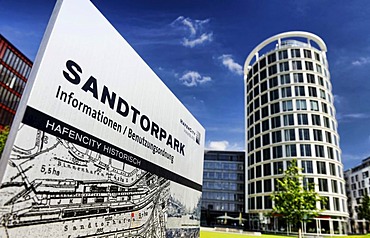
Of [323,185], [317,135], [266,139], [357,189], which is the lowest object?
[323,185]

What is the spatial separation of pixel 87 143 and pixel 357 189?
3027 inches

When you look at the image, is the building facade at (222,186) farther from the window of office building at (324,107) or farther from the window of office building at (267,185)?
the window of office building at (324,107)

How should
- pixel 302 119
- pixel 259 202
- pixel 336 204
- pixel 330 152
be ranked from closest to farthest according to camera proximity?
pixel 336 204
pixel 330 152
pixel 302 119
pixel 259 202

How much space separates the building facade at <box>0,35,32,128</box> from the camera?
39969mm

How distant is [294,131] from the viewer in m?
43.2

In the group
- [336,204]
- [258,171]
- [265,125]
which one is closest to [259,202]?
[258,171]

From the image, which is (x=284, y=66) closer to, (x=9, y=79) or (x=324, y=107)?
(x=324, y=107)

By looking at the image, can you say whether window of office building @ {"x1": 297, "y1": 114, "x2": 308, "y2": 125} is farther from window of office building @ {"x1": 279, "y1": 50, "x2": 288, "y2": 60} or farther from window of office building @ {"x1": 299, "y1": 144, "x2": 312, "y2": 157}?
window of office building @ {"x1": 279, "y1": 50, "x2": 288, "y2": 60}

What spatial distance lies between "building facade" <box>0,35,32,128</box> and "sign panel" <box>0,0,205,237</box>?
42335 millimetres

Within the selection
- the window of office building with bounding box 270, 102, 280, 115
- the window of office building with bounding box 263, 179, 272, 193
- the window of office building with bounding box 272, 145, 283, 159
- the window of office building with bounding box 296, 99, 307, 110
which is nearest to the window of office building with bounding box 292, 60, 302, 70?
the window of office building with bounding box 296, 99, 307, 110

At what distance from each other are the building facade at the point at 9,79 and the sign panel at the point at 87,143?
42.3 meters

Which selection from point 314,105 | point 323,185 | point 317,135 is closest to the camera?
point 323,185

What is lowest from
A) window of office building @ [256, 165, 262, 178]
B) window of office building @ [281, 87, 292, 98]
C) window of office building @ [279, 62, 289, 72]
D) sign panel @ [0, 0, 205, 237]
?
sign panel @ [0, 0, 205, 237]

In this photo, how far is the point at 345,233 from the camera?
3897 cm
